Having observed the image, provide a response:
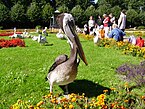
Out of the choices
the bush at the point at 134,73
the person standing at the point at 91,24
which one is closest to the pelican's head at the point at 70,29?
the bush at the point at 134,73

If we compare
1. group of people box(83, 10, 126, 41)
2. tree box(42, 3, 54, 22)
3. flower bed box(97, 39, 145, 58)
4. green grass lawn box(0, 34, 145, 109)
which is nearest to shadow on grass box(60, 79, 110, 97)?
green grass lawn box(0, 34, 145, 109)

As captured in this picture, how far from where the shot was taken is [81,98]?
15.8ft

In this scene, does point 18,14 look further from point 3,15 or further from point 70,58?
point 70,58

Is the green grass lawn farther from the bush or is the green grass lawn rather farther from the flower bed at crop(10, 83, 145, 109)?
the flower bed at crop(10, 83, 145, 109)

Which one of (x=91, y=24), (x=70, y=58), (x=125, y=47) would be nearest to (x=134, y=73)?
(x=70, y=58)

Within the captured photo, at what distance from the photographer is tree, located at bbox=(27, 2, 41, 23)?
44.6m

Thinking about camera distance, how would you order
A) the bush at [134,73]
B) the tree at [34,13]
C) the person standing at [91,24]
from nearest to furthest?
the bush at [134,73], the person standing at [91,24], the tree at [34,13]

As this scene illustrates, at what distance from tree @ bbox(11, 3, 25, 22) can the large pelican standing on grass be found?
39212 mm

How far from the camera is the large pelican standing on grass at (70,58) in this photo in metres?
5.26

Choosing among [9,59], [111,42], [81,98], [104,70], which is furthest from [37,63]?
[111,42]

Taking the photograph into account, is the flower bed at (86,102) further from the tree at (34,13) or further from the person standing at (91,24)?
the tree at (34,13)

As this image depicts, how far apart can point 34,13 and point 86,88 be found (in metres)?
39.2

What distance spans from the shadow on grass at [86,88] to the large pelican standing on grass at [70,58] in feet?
2.67

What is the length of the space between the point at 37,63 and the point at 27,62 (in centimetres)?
35
